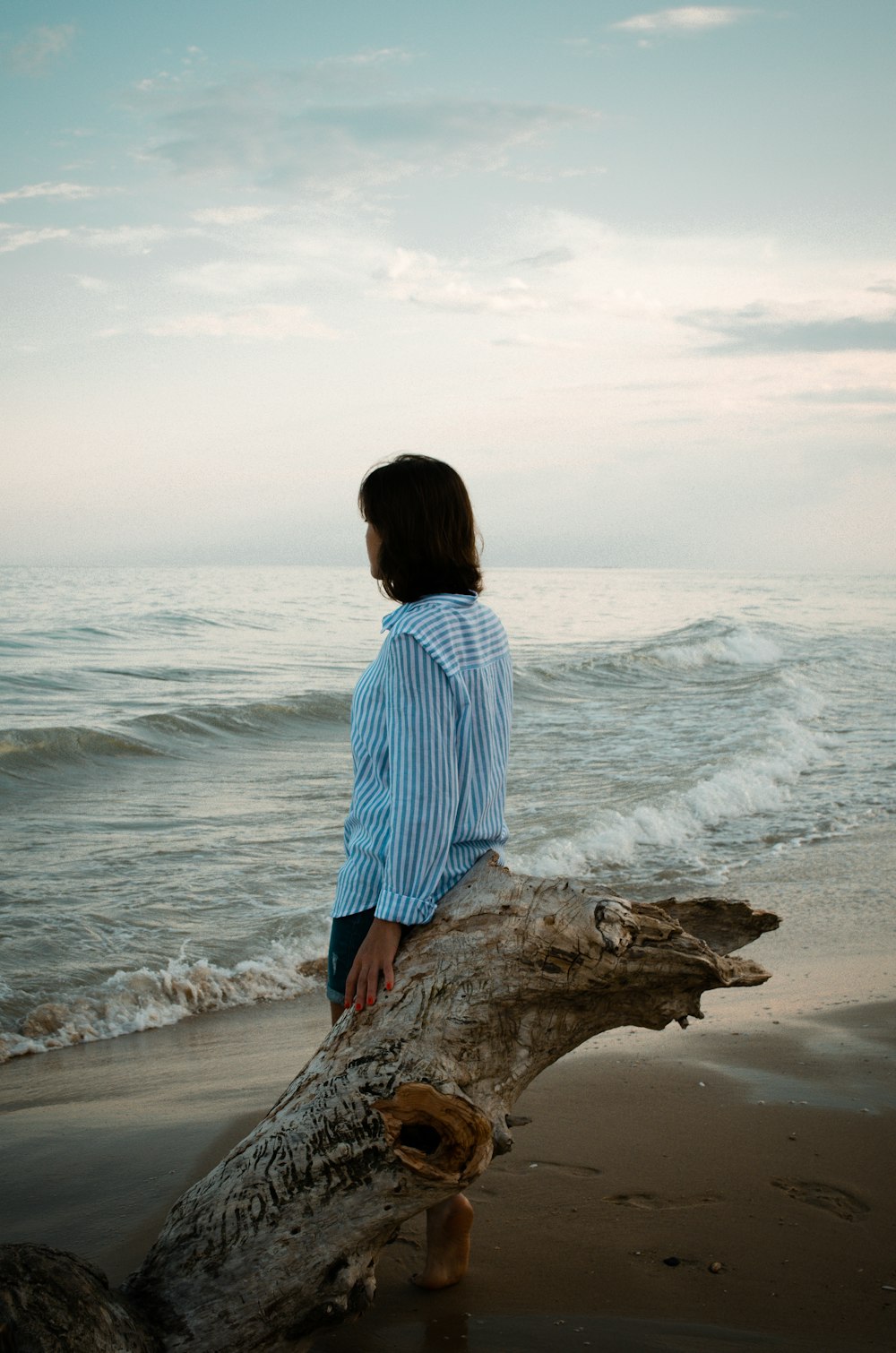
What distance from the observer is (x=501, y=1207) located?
3.26 m

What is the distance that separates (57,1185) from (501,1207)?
1.52 m

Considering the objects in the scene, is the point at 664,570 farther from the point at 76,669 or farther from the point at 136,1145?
the point at 136,1145

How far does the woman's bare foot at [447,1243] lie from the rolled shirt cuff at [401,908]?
2.98ft

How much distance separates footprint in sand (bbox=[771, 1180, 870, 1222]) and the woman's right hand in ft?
5.81

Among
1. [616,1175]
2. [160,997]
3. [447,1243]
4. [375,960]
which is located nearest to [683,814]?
[160,997]

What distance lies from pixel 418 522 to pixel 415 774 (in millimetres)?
600

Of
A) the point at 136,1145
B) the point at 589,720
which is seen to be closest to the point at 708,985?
the point at 136,1145

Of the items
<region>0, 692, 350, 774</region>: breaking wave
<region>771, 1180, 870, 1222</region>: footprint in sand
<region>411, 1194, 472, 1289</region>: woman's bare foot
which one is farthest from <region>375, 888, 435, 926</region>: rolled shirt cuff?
<region>0, 692, 350, 774</region>: breaking wave

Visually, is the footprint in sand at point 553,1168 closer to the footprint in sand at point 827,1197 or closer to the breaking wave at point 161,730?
the footprint in sand at point 827,1197

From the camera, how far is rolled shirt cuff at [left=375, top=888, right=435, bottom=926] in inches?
93.7

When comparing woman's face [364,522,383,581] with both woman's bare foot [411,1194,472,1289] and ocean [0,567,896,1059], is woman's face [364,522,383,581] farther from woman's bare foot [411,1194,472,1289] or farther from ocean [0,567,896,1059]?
ocean [0,567,896,1059]

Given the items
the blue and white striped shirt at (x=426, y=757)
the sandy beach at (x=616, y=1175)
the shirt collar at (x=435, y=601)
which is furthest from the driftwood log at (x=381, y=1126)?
the shirt collar at (x=435, y=601)

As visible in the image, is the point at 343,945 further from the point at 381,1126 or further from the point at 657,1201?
the point at 657,1201

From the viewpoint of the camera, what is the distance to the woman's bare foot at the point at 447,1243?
→ 2775 millimetres
